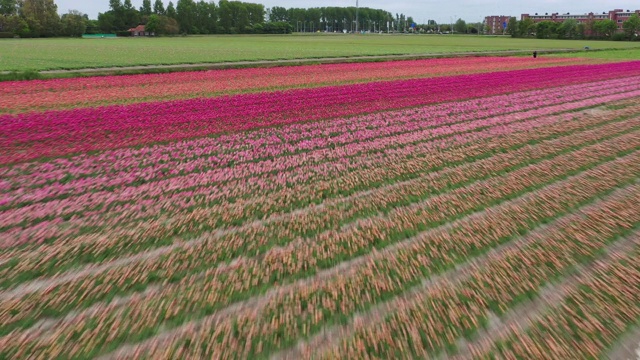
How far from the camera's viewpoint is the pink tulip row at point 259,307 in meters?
3.88

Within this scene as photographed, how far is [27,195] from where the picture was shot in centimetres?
775

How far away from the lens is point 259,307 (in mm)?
4426

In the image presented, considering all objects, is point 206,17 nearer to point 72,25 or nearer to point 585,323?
point 72,25

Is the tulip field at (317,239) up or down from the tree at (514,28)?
down

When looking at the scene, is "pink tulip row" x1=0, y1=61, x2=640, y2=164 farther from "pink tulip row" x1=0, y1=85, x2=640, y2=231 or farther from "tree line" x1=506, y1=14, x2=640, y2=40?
"tree line" x1=506, y1=14, x2=640, y2=40

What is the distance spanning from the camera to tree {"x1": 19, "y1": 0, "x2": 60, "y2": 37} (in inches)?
4523

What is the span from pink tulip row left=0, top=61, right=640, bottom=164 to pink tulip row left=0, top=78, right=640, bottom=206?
3.10ft

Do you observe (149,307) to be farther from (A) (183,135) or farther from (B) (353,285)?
(A) (183,135)

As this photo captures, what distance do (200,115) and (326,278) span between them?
11.5 meters

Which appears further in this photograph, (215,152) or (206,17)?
(206,17)

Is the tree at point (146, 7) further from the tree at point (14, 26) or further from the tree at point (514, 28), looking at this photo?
the tree at point (514, 28)

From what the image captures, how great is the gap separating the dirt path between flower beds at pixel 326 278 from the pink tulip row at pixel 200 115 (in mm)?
8113

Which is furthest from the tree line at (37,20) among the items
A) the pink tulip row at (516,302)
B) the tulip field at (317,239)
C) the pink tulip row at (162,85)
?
the pink tulip row at (516,302)

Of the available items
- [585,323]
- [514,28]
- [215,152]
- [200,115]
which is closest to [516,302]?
[585,323]
